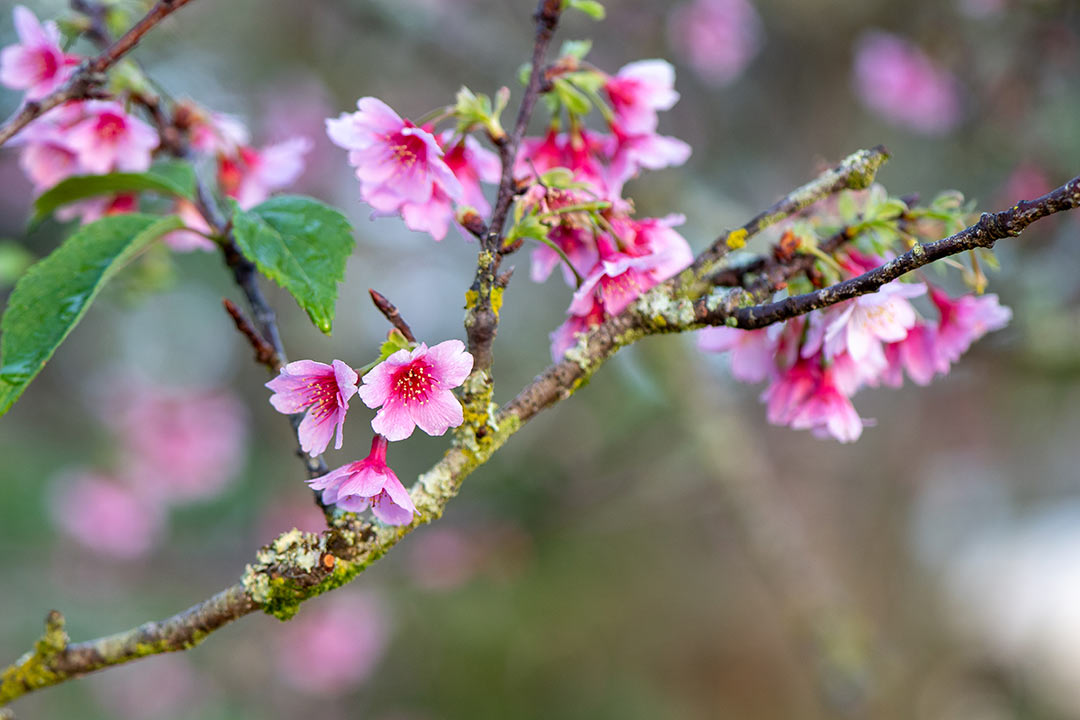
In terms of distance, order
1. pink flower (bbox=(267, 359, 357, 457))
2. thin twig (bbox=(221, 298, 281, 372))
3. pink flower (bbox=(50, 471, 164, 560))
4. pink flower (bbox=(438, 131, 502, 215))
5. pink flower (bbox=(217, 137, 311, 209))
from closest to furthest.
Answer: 1. pink flower (bbox=(267, 359, 357, 457))
2. thin twig (bbox=(221, 298, 281, 372))
3. pink flower (bbox=(438, 131, 502, 215))
4. pink flower (bbox=(217, 137, 311, 209))
5. pink flower (bbox=(50, 471, 164, 560))

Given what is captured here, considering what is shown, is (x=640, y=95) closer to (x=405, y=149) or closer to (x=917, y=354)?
(x=405, y=149)

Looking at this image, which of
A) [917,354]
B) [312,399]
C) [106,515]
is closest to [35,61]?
[312,399]

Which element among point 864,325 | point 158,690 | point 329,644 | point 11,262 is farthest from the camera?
point 158,690

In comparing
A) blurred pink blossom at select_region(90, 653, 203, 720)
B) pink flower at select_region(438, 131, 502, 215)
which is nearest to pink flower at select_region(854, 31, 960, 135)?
pink flower at select_region(438, 131, 502, 215)

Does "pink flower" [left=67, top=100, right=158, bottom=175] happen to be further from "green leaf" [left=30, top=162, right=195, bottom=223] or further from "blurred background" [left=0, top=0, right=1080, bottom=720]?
"blurred background" [left=0, top=0, right=1080, bottom=720]

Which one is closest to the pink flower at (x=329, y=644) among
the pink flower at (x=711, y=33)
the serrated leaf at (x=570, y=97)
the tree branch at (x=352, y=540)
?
the pink flower at (x=711, y=33)

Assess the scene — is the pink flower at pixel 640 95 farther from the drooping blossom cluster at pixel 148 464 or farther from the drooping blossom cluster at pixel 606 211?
the drooping blossom cluster at pixel 148 464
